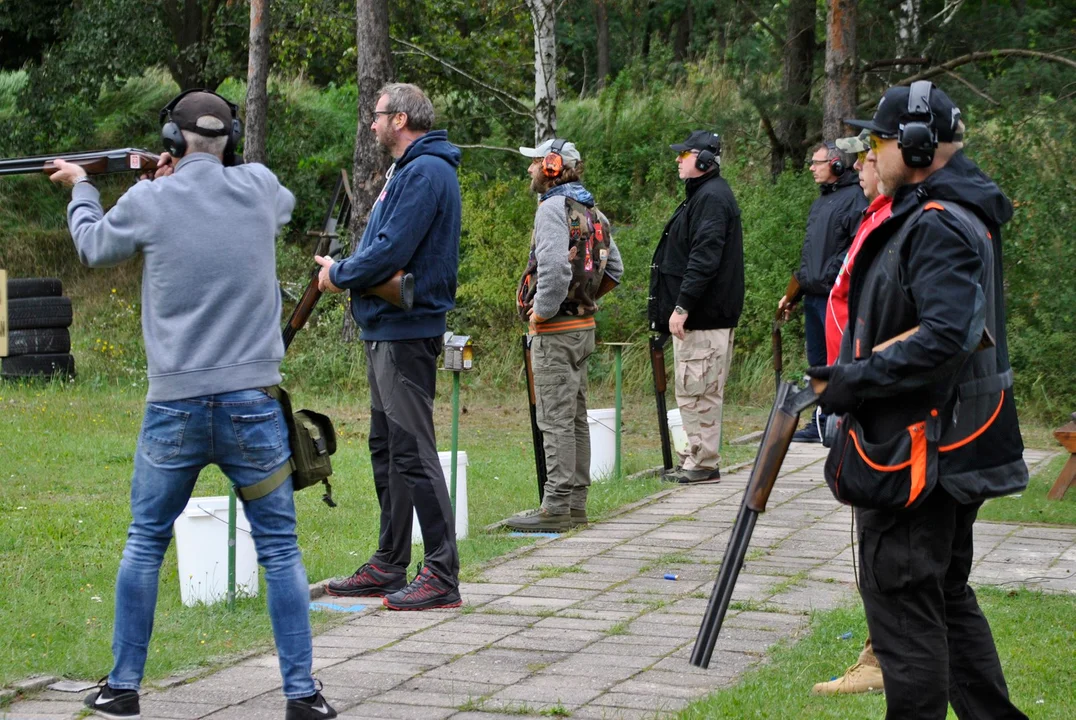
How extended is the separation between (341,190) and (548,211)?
14424mm

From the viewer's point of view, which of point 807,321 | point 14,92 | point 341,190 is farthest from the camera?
point 14,92

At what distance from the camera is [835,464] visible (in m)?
3.77

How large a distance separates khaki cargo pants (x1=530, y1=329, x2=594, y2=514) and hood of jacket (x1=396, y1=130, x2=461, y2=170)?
1.82m

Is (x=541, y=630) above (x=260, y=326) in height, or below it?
below

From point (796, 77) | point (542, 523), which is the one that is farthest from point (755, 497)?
point (796, 77)

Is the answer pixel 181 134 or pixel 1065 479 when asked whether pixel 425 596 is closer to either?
pixel 181 134

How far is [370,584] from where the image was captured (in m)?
6.26

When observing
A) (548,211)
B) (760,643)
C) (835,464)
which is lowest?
(760,643)

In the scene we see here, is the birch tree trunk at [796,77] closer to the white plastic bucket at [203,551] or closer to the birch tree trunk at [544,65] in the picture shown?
the birch tree trunk at [544,65]

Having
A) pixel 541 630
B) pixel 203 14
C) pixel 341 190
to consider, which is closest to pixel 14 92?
pixel 203 14

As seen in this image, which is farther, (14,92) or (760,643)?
(14,92)

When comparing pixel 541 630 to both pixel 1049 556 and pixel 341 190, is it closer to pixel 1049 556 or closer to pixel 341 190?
pixel 1049 556

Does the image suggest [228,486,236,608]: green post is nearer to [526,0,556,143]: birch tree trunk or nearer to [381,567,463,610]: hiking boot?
[381,567,463,610]: hiking boot

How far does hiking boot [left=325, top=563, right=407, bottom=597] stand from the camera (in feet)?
20.5
